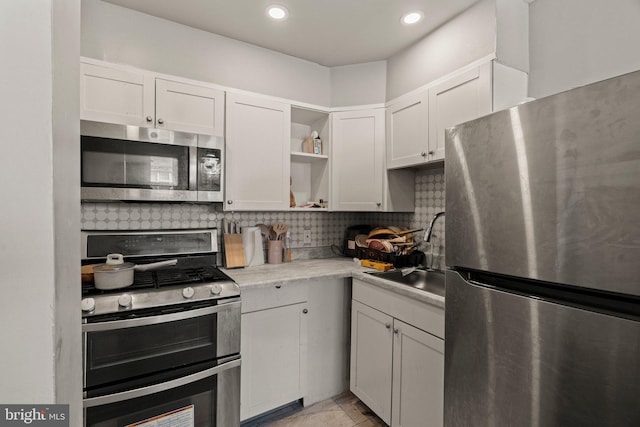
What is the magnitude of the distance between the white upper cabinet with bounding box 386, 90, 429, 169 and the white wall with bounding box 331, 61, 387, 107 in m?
0.21

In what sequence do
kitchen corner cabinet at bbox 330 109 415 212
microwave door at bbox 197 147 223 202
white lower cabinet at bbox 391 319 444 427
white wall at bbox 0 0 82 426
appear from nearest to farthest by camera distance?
white wall at bbox 0 0 82 426 → white lower cabinet at bbox 391 319 444 427 → microwave door at bbox 197 147 223 202 → kitchen corner cabinet at bbox 330 109 415 212

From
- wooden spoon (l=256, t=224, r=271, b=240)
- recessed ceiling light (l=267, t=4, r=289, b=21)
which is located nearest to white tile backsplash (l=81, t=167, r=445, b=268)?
wooden spoon (l=256, t=224, r=271, b=240)

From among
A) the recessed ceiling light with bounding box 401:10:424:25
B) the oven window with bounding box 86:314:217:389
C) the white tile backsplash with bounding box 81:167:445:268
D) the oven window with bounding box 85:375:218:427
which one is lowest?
the oven window with bounding box 85:375:218:427

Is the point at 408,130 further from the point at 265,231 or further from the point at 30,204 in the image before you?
the point at 30,204

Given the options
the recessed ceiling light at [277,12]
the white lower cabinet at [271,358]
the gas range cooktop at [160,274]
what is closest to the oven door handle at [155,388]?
the white lower cabinet at [271,358]

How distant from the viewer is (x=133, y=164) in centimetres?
157

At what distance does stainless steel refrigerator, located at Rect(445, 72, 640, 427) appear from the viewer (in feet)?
2.23

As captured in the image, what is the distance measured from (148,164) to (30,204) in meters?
1.52

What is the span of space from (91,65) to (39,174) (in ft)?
5.83

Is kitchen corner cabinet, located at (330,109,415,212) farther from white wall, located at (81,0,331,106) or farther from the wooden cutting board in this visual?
the wooden cutting board

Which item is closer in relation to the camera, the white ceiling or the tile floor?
the white ceiling

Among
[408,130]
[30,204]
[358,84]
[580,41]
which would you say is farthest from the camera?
[358,84]

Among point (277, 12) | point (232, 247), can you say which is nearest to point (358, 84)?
point (277, 12)

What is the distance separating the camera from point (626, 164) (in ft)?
2.20
